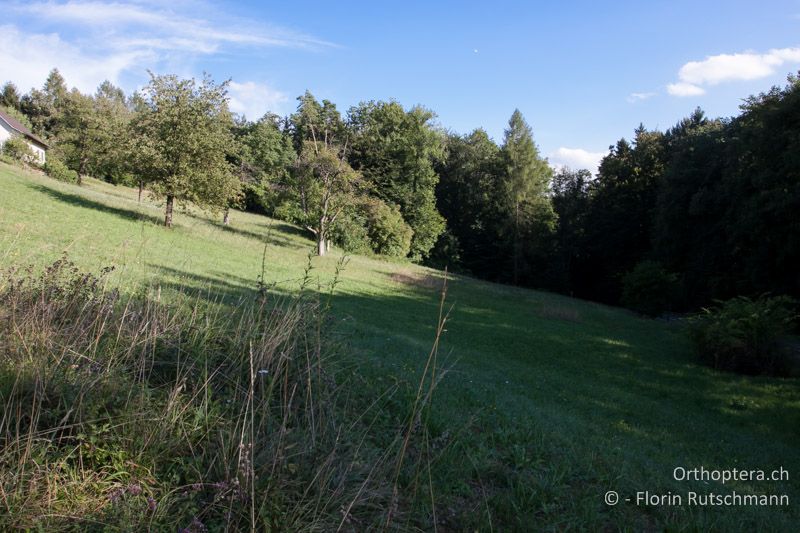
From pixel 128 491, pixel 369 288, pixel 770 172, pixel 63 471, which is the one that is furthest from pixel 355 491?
pixel 770 172

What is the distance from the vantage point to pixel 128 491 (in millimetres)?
2607

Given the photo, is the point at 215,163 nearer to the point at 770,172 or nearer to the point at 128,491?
the point at 128,491

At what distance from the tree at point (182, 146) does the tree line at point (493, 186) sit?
7 cm

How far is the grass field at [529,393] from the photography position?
379 cm

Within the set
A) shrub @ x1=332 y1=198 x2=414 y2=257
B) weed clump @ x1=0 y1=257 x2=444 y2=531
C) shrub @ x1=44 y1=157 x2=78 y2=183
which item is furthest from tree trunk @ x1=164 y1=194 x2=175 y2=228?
weed clump @ x1=0 y1=257 x2=444 y2=531

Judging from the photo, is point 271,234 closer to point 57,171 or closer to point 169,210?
point 169,210

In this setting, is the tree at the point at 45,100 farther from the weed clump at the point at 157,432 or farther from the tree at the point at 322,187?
the weed clump at the point at 157,432

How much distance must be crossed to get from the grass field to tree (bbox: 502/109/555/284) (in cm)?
2587

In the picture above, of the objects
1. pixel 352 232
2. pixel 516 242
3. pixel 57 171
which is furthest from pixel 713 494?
pixel 516 242

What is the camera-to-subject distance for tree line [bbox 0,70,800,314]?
22672mm

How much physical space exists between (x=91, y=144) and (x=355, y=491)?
4792 centimetres

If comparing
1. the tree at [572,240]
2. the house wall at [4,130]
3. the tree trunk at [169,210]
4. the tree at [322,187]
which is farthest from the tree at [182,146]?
the tree at [572,240]

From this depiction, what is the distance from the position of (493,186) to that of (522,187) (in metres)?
3.98

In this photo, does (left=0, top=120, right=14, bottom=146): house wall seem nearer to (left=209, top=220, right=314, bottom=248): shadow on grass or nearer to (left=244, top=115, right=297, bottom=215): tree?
(left=244, top=115, right=297, bottom=215): tree
